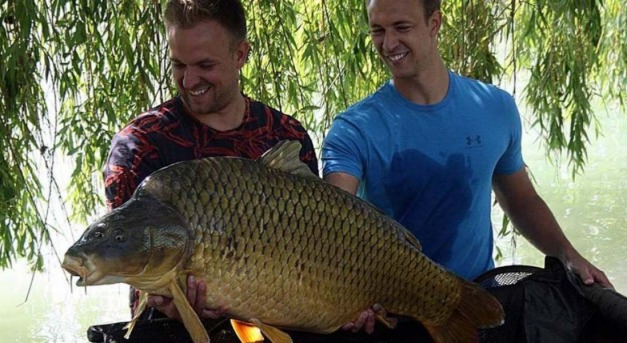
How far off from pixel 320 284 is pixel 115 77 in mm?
2056

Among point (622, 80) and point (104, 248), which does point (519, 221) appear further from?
point (622, 80)

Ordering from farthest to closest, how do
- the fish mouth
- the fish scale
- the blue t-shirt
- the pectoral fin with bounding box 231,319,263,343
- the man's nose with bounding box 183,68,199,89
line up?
the blue t-shirt
the man's nose with bounding box 183,68,199,89
the pectoral fin with bounding box 231,319,263,343
the fish scale
the fish mouth

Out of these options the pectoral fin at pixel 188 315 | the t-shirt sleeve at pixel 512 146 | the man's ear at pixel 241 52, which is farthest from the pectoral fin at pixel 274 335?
the t-shirt sleeve at pixel 512 146

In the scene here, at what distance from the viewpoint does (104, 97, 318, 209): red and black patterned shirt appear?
1.63 m

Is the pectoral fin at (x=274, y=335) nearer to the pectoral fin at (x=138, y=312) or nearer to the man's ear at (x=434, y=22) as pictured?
the pectoral fin at (x=138, y=312)

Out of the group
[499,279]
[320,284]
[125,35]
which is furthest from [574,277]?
[125,35]

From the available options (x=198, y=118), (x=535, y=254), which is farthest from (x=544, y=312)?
(x=535, y=254)

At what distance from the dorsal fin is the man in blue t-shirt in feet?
1.09

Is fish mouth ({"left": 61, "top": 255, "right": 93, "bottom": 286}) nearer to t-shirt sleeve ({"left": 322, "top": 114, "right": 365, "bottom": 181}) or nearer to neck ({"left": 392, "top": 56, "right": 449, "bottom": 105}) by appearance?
t-shirt sleeve ({"left": 322, "top": 114, "right": 365, "bottom": 181})

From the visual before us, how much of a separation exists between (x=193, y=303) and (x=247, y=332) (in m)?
0.18

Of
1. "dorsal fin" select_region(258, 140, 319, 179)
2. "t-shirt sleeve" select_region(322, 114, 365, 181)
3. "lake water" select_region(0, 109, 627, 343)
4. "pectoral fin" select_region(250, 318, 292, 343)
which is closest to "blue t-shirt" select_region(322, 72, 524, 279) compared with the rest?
"t-shirt sleeve" select_region(322, 114, 365, 181)

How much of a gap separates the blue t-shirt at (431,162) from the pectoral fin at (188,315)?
0.56 metres

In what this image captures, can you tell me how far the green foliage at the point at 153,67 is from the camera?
307cm

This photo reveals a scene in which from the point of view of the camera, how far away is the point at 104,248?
1.35 m
